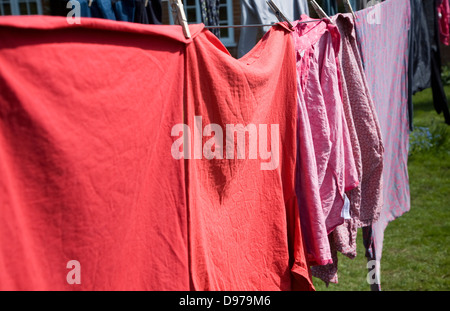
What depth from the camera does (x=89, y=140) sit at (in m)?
1.12

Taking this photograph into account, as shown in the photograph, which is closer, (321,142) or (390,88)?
(321,142)

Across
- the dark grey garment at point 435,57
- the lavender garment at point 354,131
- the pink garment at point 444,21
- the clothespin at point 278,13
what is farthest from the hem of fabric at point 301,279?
the pink garment at point 444,21

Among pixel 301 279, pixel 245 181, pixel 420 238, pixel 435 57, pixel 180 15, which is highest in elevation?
pixel 180 15

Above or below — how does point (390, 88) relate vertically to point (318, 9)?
below

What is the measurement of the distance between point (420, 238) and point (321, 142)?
9.05ft

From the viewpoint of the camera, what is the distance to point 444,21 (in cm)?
396

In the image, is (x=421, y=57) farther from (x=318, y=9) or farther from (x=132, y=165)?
(x=132, y=165)

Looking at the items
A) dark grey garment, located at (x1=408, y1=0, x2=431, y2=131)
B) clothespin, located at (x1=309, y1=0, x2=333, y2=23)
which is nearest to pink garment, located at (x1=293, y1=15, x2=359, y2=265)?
clothespin, located at (x1=309, y1=0, x2=333, y2=23)

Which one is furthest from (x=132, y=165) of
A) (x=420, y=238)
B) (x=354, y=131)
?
(x=420, y=238)

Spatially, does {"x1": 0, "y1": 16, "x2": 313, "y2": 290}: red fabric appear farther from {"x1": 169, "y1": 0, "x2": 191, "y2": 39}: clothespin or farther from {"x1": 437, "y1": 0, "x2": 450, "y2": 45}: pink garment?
{"x1": 437, "y1": 0, "x2": 450, "y2": 45}: pink garment

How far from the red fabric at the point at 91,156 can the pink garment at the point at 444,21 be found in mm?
3295

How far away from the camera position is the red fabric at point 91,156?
39.9 inches

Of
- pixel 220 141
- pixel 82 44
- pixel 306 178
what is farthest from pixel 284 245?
pixel 82 44

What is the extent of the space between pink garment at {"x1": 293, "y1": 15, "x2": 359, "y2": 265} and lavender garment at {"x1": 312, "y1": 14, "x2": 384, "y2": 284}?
11 cm
